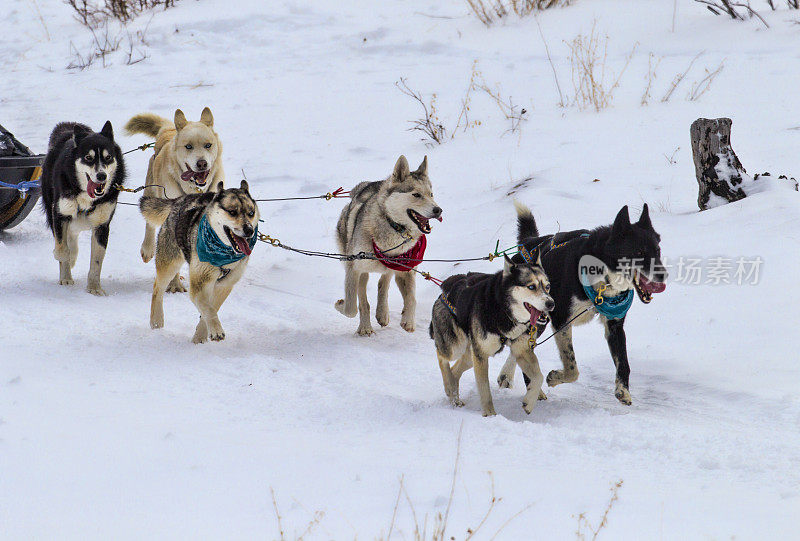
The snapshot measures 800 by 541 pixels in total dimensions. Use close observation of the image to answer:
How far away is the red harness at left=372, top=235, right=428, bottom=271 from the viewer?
5871 millimetres

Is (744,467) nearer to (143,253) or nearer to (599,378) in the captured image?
(599,378)

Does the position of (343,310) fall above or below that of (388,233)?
below

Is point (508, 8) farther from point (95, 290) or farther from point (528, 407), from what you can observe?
point (528, 407)

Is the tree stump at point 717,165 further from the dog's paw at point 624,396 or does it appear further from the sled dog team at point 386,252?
the dog's paw at point 624,396

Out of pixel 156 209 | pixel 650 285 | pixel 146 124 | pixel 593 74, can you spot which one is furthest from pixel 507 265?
pixel 593 74

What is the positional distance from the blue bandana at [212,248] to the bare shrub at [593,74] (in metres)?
5.65

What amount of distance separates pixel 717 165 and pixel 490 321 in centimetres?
358

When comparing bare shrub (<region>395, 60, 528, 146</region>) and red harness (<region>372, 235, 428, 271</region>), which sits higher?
bare shrub (<region>395, 60, 528, 146</region>)

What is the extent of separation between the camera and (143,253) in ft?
23.2

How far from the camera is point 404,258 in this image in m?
5.87

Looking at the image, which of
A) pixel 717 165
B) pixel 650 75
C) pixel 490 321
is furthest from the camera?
pixel 650 75

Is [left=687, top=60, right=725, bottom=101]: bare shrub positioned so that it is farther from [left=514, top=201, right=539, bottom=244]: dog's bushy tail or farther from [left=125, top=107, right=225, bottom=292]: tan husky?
[left=125, top=107, right=225, bottom=292]: tan husky

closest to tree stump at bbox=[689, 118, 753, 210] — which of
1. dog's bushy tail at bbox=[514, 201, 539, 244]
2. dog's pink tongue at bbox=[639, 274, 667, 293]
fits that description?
dog's bushy tail at bbox=[514, 201, 539, 244]

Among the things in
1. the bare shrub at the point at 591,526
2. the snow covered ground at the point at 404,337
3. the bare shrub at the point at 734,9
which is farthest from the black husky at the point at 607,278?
the bare shrub at the point at 734,9
